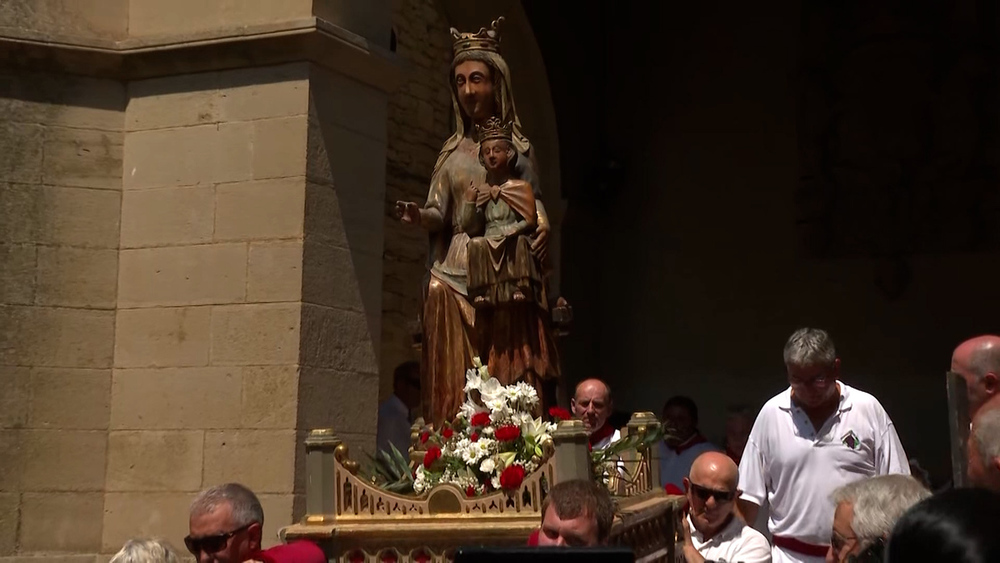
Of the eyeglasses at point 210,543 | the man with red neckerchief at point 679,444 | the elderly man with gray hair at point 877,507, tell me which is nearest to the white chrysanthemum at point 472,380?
the eyeglasses at point 210,543

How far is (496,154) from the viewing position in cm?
637

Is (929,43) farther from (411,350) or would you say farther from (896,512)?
(896,512)

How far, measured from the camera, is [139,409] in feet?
24.5

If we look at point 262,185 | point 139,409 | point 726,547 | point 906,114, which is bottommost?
point 726,547

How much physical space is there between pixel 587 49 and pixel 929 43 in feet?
10.7

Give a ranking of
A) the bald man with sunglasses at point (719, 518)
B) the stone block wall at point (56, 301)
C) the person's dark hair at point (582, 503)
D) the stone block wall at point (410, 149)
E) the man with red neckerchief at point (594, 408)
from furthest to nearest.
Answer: the stone block wall at point (410, 149) → the stone block wall at point (56, 301) → the man with red neckerchief at point (594, 408) → the bald man with sunglasses at point (719, 518) → the person's dark hair at point (582, 503)

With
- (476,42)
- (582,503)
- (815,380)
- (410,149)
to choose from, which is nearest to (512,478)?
(815,380)

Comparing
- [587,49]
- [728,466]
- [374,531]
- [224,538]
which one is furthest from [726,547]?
[587,49]

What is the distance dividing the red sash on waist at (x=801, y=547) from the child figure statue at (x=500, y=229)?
1.56 metres

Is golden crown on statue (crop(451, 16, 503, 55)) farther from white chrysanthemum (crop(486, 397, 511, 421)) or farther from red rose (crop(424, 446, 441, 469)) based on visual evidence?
red rose (crop(424, 446, 441, 469))

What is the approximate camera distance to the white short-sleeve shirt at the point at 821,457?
5.17m

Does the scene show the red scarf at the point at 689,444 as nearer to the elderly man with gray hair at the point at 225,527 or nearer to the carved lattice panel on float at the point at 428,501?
the carved lattice panel on float at the point at 428,501

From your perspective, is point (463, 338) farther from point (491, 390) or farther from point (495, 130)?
point (495, 130)

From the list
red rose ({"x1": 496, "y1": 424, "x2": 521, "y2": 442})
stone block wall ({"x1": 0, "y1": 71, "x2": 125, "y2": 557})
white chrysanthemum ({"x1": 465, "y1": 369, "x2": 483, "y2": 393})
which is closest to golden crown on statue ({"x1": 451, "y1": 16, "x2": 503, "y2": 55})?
white chrysanthemum ({"x1": 465, "y1": 369, "x2": 483, "y2": 393})
